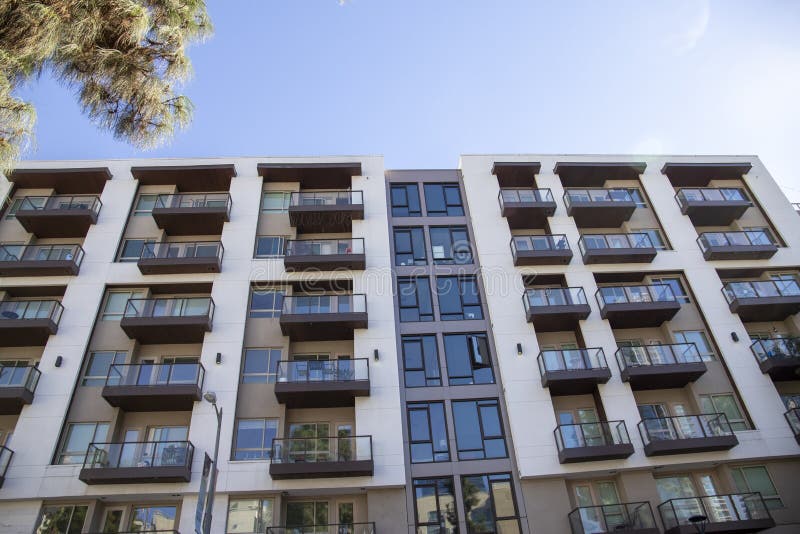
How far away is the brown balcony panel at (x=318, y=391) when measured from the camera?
18.6 meters

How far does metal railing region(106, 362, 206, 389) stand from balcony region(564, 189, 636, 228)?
16859 millimetres

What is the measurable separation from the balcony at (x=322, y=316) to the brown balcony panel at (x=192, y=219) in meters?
5.26

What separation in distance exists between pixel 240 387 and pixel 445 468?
7.78 meters

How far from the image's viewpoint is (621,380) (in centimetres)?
1986

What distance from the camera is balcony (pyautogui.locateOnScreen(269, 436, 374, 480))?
56.1 ft

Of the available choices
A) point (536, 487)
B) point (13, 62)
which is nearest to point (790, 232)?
point (536, 487)

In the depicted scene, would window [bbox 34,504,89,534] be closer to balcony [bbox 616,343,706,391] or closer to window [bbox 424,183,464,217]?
window [bbox 424,183,464,217]

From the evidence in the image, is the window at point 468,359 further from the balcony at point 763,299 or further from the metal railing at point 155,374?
the balcony at point 763,299

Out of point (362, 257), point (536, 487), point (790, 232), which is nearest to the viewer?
point (536, 487)

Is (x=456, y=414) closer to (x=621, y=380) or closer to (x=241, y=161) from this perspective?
(x=621, y=380)

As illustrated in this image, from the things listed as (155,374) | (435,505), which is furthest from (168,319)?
(435,505)

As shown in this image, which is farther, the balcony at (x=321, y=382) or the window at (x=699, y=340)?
the window at (x=699, y=340)

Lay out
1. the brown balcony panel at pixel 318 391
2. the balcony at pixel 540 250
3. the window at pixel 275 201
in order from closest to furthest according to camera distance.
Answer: the brown balcony panel at pixel 318 391, the balcony at pixel 540 250, the window at pixel 275 201

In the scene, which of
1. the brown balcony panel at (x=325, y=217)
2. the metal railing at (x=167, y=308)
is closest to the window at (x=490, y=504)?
the metal railing at (x=167, y=308)
